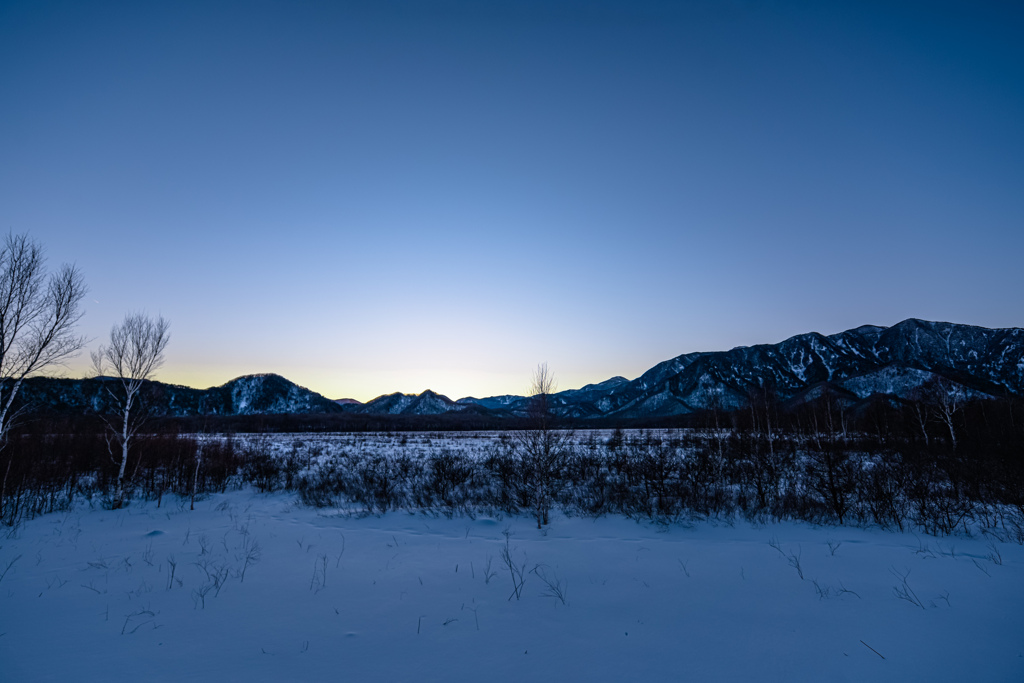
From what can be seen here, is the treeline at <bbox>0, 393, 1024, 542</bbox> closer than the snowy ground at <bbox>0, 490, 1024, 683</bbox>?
No

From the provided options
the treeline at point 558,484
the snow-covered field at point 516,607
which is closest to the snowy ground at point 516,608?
the snow-covered field at point 516,607

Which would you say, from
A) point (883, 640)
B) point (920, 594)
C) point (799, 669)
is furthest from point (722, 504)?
point (799, 669)

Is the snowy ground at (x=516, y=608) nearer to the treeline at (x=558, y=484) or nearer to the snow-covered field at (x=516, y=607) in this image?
the snow-covered field at (x=516, y=607)

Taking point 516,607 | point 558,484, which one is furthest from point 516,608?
point 558,484

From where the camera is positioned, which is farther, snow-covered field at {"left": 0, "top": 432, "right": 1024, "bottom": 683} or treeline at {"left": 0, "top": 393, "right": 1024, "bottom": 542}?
treeline at {"left": 0, "top": 393, "right": 1024, "bottom": 542}

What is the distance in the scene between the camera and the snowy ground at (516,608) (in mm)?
4250

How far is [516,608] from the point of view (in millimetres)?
5750

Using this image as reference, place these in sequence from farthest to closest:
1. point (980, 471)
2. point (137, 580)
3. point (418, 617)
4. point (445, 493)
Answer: point (445, 493) < point (980, 471) < point (137, 580) < point (418, 617)

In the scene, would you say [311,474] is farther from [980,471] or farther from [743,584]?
[980,471]

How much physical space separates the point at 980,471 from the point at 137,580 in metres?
24.7

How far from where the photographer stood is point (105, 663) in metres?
4.29

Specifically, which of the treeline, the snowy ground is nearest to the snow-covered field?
the snowy ground

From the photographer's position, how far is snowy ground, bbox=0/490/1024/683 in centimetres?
425

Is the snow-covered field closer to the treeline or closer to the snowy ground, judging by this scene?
the snowy ground
